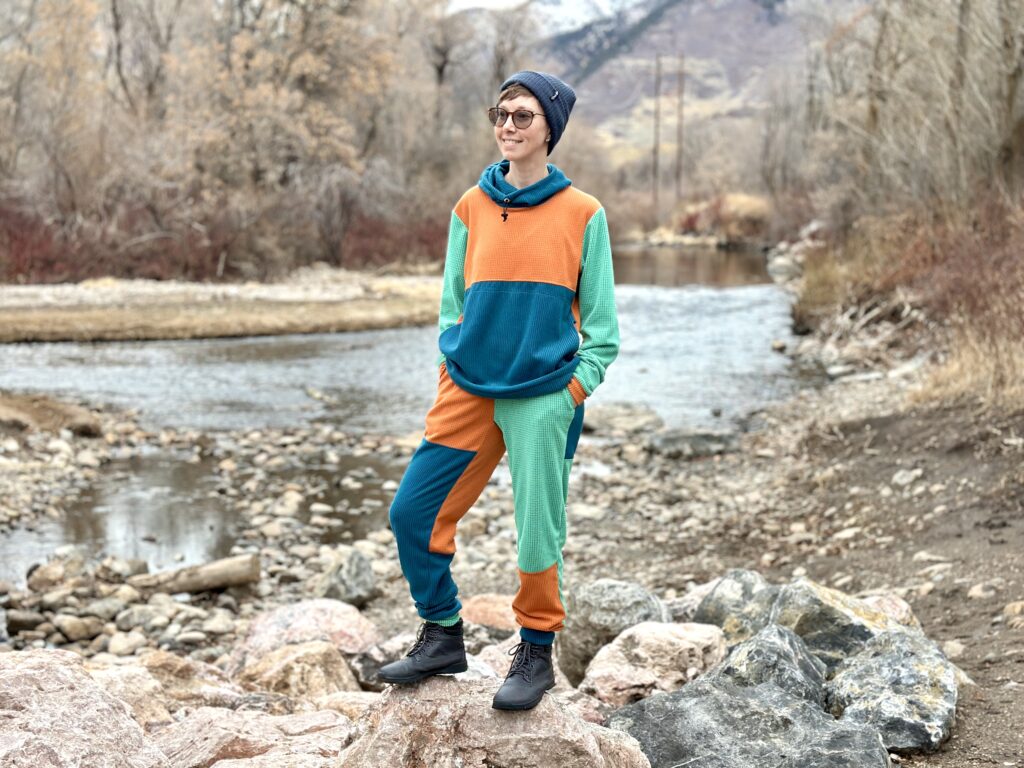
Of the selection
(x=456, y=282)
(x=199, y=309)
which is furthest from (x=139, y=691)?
(x=199, y=309)

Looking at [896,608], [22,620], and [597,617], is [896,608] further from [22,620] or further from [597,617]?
[22,620]

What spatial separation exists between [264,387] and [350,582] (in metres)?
8.36

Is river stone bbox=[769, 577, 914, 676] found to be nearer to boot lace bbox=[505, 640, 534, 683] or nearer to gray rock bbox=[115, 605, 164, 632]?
boot lace bbox=[505, 640, 534, 683]

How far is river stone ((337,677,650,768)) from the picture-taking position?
300cm

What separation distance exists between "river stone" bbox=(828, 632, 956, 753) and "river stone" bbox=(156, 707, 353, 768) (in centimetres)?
182

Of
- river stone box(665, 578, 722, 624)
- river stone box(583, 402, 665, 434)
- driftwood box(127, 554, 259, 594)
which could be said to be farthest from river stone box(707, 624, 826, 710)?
river stone box(583, 402, 665, 434)

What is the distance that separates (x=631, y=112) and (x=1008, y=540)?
13974cm

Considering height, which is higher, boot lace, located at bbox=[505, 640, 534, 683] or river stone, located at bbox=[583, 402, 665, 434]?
boot lace, located at bbox=[505, 640, 534, 683]

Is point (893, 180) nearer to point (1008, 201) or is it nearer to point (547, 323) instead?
point (1008, 201)

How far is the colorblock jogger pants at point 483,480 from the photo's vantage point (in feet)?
10.0

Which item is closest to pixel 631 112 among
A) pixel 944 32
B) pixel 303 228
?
pixel 303 228

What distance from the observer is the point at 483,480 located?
3189 mm

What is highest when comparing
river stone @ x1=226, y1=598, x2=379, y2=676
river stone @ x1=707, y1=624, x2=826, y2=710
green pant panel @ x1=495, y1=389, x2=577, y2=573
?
green pant panel @ x1=495, y1=389, x2=577, y2=573

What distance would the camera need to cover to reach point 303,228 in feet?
96.6
